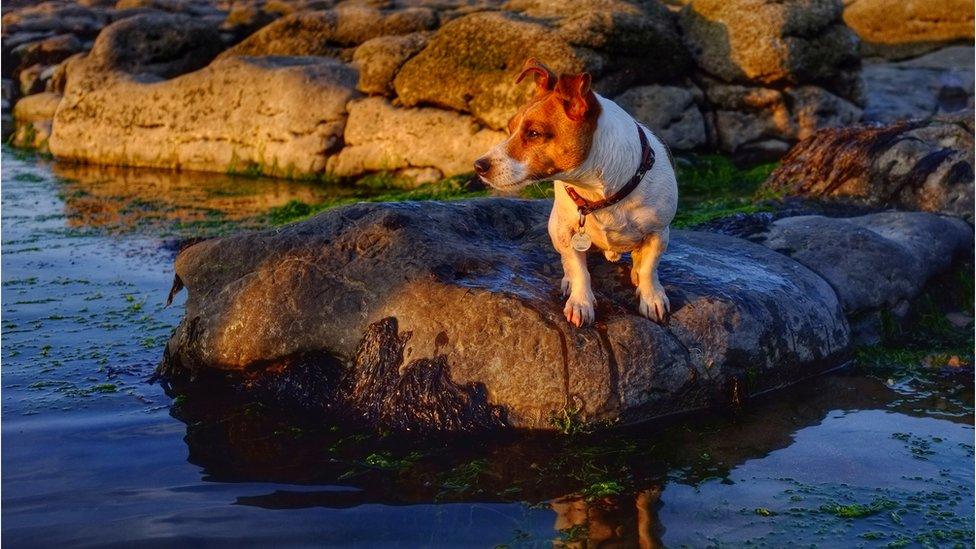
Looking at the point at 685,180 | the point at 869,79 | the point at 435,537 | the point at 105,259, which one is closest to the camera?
the point at 435,537

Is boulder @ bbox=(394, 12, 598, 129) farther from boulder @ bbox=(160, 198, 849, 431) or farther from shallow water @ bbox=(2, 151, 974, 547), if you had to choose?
shallow water @ bbox=(2, 151, 974, 547)

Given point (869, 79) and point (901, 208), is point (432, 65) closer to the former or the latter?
point (901, 208)

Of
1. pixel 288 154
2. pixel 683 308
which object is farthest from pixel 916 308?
pixel 288 154

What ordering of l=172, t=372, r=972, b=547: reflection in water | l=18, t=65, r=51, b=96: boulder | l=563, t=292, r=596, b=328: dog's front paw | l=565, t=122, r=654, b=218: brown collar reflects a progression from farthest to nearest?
l=18, t=65, r=51, b=96: boulder, l=563, t=292, r=596, b=328: dog's front paw, l=565, t=122, r=654, b=218: brown collar, l=172, t=372, r=972, b=547: reflection in water

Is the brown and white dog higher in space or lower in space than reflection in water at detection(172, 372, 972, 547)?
higher

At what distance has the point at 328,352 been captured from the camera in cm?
626

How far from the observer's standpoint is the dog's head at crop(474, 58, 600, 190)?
211 inches

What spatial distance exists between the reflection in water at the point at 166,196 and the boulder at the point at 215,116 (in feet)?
1.32

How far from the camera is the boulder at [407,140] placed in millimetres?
14086

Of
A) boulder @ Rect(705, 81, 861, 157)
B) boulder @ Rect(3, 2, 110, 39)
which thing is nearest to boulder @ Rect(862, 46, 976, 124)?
boulder @ Rect(705, 81, 861, 157)

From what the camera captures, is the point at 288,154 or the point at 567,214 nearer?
the point at 567,214

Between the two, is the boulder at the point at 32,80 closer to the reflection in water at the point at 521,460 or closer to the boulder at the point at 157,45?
the boulder at the point at 157,45

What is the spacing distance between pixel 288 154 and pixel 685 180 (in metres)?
5.97

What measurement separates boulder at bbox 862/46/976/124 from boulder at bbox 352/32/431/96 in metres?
6.69
